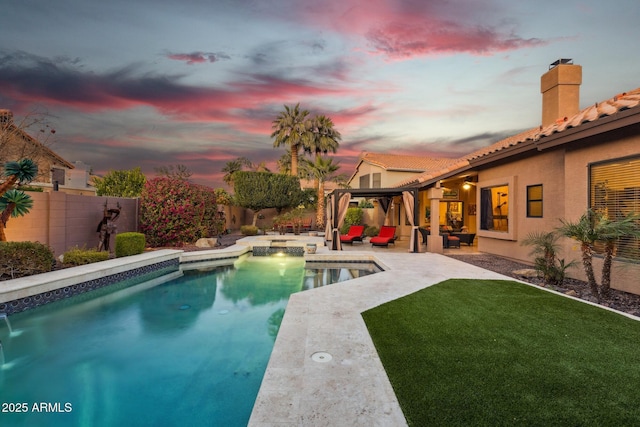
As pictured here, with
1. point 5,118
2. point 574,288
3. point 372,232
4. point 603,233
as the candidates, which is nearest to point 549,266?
point 574,288

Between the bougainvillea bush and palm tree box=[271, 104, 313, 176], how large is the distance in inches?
582

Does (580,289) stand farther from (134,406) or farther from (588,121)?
(134,406)

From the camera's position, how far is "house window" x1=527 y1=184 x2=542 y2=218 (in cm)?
943

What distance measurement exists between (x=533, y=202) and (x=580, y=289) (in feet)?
12.2

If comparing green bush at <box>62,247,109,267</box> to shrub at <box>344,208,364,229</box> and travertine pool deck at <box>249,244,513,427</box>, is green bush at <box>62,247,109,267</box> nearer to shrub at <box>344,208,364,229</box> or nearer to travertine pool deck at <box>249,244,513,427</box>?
travertine pool deck at <box>249,244,513,427</box>

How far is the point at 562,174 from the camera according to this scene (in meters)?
8.41

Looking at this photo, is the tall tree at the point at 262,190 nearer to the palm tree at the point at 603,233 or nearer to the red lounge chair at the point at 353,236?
the red lounge chair at the point at 353,236

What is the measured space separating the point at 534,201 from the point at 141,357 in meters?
11.2

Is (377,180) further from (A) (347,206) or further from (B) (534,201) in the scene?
(B) (534,201)

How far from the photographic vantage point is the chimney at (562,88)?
10.3m

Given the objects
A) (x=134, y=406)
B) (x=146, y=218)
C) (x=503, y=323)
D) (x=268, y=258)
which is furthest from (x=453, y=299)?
(x=146, y=218)

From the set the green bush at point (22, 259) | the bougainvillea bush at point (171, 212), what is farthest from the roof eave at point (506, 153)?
the green bush at point (22, 259)

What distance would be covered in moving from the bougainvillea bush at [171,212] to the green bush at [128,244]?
2462 millimetres

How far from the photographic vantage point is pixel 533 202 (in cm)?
971
